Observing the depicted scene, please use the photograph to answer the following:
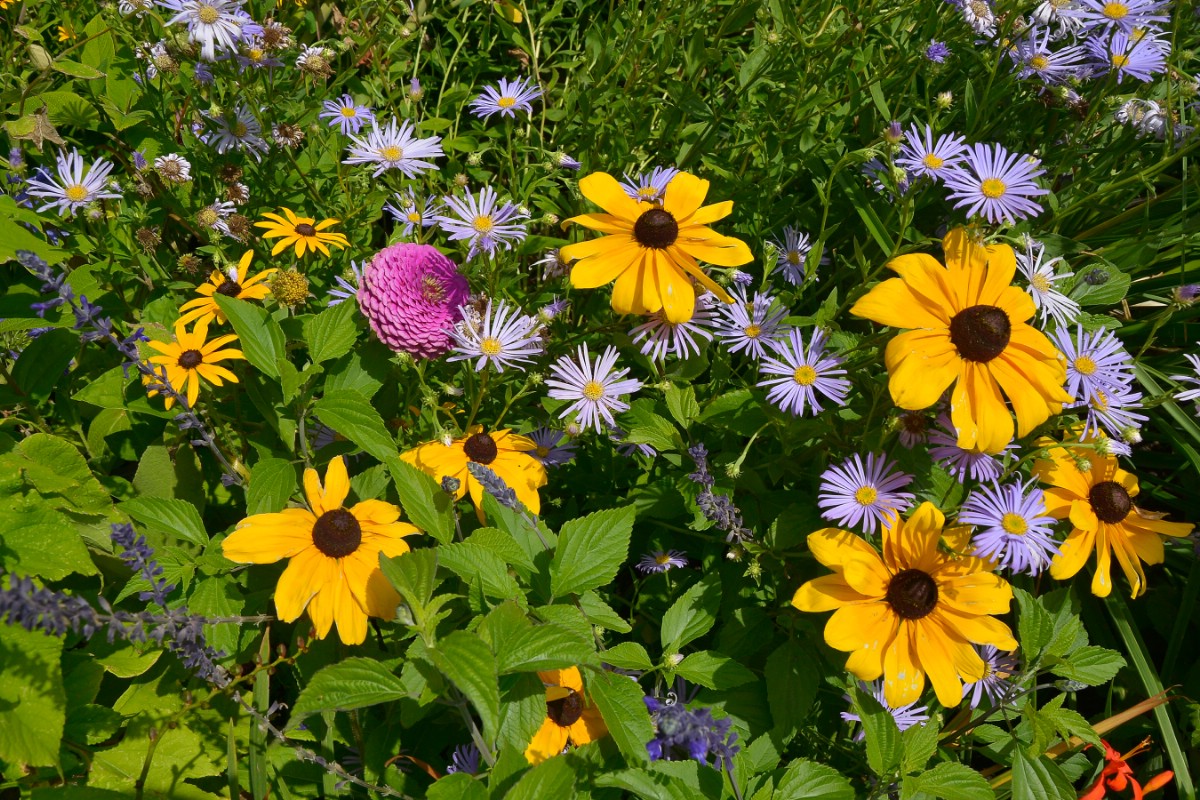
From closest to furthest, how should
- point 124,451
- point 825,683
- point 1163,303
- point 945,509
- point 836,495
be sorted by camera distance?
point 836,495 → point 945,509 → point 825,683 → point 124,451 → point 1163,303

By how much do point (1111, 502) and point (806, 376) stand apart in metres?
0.68

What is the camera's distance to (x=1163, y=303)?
2490mm

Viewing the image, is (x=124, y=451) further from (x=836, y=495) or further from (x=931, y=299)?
(x=931, y=299)

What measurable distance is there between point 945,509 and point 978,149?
33.7 inches

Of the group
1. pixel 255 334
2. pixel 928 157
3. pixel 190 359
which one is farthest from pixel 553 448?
pixel 928 157

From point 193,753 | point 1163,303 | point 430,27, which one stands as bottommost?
point 193,753

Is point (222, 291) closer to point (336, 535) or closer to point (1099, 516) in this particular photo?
point (336, 535)

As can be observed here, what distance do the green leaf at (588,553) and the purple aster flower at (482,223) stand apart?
722 millimetres

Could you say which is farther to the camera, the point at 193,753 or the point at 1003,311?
the point at 193,753

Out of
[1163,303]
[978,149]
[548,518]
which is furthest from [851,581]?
[1163,303]

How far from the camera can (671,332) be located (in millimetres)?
1858

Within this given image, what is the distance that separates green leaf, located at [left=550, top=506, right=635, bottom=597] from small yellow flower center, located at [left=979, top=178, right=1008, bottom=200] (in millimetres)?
1073

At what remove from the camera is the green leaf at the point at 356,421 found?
1.60m

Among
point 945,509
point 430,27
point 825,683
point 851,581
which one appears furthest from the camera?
point 430,27
